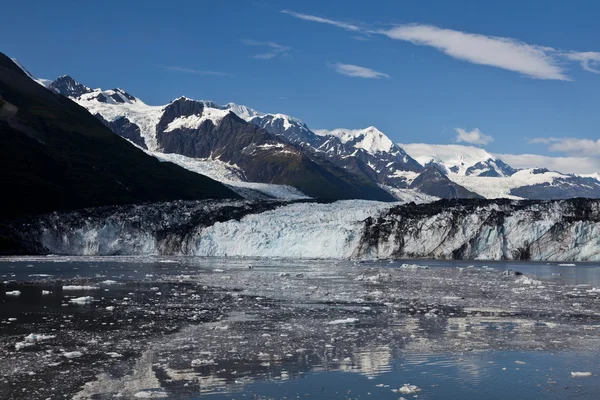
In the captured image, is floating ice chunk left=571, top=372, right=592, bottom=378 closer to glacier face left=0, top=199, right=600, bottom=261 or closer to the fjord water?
the fjord water

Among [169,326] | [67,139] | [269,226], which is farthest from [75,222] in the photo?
[67,139]

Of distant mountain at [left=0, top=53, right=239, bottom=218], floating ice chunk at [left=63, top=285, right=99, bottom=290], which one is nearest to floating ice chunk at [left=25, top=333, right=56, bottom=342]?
floating ice chunk at [left=63, top=285, right=99, bottom=290]

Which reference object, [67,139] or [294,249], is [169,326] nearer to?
[294,249]

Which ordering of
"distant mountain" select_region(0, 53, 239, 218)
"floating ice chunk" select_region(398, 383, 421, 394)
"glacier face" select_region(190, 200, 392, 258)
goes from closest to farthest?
"floating ice chunk" select_region(398, 383, 421, 394)
"glacier face" select_region(190, 200, 392, 258)
"distant mountain" select_region(0, 53, 239, 218)

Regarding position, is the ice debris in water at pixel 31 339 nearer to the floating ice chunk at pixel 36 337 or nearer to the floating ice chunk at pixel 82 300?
the floating ice chunk at pixel 36 337

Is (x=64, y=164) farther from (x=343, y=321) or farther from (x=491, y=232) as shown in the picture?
(x=343, y=321)

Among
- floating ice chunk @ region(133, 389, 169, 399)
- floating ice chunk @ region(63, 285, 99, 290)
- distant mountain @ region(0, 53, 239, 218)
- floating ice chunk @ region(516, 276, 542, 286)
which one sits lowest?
floating ice chunk @ region(133, 389, 169, 399)
